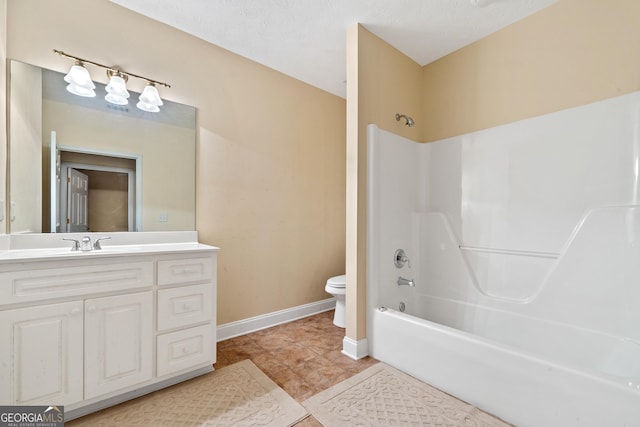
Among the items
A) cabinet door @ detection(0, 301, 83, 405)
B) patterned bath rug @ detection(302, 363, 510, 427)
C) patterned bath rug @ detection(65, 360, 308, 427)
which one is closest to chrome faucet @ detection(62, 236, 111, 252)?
cabinet door @ detection(0, 301, 83, 405)

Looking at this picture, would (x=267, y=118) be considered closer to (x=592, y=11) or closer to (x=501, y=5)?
(x=501, y=5)

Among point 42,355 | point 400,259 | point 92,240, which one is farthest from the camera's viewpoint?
point 400,259

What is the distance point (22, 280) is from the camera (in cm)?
117

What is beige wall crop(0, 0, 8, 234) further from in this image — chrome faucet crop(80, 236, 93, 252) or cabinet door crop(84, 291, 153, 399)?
cabinet door crop(84, 291, 153, 399)

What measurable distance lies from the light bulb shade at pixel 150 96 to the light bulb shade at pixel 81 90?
0.26m

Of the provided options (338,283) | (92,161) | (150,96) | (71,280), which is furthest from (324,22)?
(71,280)

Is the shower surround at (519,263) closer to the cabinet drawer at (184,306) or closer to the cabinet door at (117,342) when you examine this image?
the cabinet drawer at (184,306)

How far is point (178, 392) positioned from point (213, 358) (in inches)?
9.3

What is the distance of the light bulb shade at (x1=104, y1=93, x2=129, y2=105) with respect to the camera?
172cm

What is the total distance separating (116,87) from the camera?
1.71 metres

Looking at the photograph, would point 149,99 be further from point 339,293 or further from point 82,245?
point 339,293

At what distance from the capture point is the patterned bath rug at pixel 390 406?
1.31 metres

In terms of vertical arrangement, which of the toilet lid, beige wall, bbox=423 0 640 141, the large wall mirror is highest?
beige wall, bbox=423 0 640 141

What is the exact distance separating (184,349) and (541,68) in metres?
3.02
